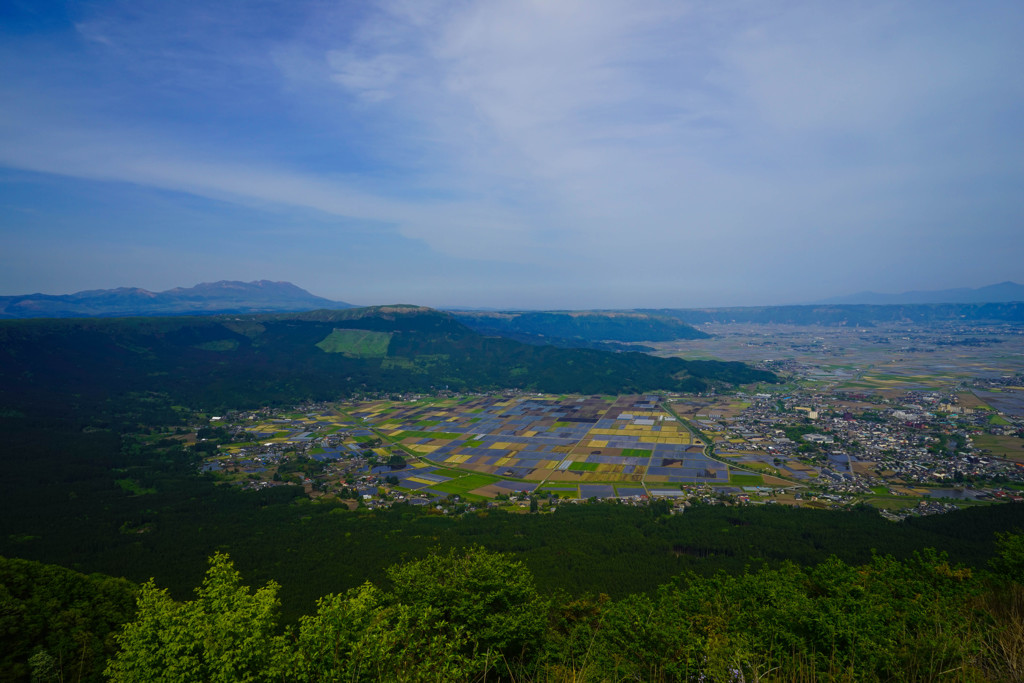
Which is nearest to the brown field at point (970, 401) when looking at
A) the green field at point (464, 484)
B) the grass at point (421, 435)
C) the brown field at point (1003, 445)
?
the brown field at point (1003, 445)

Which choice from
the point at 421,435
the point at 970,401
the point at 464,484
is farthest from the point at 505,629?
the point at 970,401

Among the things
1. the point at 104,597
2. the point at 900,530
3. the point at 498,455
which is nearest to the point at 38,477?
the point at 104,597

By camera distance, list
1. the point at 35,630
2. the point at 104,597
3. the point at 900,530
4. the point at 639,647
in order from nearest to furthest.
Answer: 1. the point at 639,647
2. the point at 35,630
3. the point at 104,597
4. the point at 900,530

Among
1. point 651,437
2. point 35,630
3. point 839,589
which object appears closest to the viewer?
point 839,589

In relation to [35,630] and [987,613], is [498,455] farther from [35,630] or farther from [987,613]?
[987,613]

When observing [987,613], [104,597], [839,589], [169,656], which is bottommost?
[104,597]

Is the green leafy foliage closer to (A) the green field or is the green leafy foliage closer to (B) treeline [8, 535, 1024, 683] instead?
(B) treeline [8, 535, 1024, 683]

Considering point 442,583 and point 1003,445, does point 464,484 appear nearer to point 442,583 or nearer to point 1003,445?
point 442,583

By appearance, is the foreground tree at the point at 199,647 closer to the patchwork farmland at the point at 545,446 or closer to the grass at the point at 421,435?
the patchwork farmland at the point at 545,446
